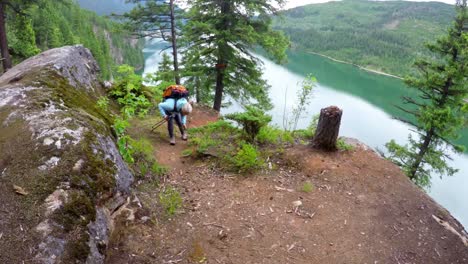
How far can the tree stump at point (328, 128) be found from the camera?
21.6 ft

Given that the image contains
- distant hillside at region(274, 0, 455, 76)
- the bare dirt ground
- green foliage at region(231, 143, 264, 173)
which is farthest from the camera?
distant hillside at region(274, 0, 455, 76)

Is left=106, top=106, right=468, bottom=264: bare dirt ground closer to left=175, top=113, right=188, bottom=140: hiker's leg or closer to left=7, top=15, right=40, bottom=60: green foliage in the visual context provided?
left=175, top=113, right=188, bottom=140: hiker's leg

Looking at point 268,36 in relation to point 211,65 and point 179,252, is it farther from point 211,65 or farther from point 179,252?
point 179,252

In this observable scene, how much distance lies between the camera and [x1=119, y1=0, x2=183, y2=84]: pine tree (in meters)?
12.4

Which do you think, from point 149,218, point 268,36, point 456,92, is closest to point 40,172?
point 149,218

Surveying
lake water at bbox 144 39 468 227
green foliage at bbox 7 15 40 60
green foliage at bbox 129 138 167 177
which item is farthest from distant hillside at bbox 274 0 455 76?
green foliage at bbox 129 138 167 177

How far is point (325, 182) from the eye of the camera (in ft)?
19.9

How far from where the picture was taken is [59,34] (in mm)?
40750

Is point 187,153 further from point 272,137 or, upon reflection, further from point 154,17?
point 154,17

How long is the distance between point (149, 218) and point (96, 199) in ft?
3.67

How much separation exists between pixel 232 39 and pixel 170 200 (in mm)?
7947

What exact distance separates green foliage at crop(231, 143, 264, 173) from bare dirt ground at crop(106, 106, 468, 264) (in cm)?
22

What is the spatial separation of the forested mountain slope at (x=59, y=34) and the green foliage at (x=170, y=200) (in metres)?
6.36

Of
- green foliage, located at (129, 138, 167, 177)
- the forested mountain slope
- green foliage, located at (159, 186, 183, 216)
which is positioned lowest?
the forested mountain slope
